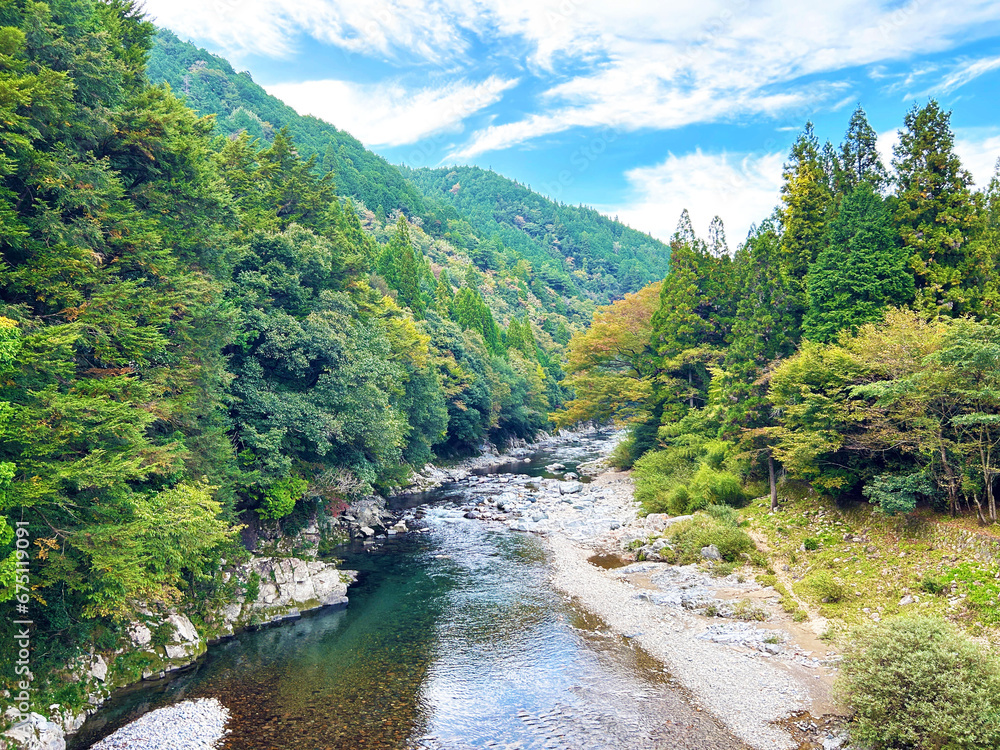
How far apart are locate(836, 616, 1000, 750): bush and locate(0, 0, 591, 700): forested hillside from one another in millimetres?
15220

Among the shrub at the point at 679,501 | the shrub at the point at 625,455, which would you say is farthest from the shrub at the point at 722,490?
the shrub at the point at 625,455

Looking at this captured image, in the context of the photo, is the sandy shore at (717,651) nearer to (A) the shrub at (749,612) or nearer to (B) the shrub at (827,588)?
(A) the shrub at (749,612)

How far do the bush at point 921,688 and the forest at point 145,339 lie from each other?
49.9 feet

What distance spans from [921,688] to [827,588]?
7.44 meters

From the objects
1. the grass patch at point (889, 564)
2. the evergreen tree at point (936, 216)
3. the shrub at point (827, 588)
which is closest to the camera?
the grass patch at point (889, 564)

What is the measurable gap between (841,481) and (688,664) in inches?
396

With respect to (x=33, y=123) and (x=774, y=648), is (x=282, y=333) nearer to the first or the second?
(x=33, y=123)

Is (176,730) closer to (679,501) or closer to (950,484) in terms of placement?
(950,484)

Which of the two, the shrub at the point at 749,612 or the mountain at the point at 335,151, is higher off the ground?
the mountain at the point at 335,151

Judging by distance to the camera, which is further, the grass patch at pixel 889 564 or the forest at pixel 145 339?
the grass patch at pixel 889 564

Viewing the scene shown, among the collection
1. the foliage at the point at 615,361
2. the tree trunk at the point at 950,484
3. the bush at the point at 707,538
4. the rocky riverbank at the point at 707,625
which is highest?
the foliage at the point at 615,361

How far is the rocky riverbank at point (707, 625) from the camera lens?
40.4ft

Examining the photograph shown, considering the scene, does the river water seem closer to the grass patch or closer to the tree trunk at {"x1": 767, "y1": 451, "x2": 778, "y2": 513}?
the grass patch

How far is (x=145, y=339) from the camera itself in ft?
46.8
